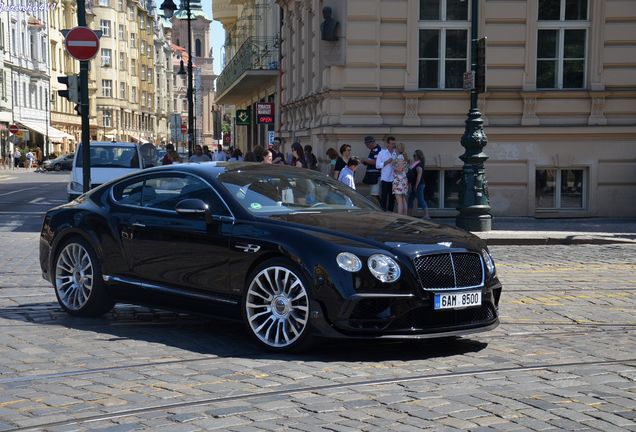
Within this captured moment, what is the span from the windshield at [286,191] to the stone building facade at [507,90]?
501 inches

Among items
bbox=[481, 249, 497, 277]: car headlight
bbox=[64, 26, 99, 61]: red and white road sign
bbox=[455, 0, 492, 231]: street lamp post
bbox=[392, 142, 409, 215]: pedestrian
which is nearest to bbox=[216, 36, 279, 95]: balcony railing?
bbox=[392, 142, 409, 215]: pedestrian

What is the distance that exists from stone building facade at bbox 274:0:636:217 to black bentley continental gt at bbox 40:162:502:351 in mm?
12850

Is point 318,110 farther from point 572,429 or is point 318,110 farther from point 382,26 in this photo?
point 572,429

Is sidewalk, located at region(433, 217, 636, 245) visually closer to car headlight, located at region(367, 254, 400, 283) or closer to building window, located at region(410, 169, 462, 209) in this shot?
building window, located at region(410, 169, 462, 209)

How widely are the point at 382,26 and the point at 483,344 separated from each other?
14760mm

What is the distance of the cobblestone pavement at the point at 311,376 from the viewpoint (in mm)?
5613

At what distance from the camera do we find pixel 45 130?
82562mm

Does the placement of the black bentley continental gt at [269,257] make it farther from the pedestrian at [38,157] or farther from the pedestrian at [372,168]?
the pedestrian at [38,157]

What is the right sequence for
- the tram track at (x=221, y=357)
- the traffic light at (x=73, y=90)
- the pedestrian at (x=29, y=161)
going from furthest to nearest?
1. the pedestrian at (x=29, y=161)
2. the traffic light at (x=73, y=90)
3. the tram track at (x=221, y=357)

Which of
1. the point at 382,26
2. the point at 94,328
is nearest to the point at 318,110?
the point at 382,26

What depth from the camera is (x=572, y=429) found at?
5398 mm

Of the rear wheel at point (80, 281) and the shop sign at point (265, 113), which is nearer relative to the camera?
the rear wheel at point (80, 281)

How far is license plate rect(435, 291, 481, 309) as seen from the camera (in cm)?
718

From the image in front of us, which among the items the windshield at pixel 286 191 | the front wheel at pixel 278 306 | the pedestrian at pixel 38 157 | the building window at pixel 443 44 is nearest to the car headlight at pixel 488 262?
the windshield at pixel 286 191
